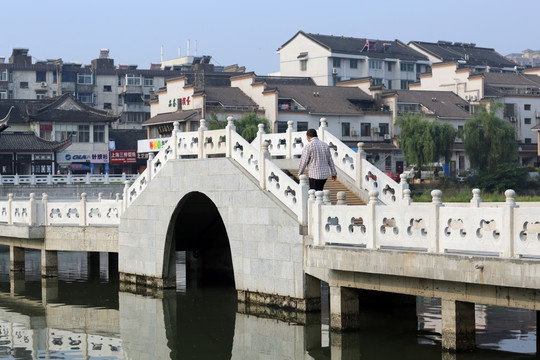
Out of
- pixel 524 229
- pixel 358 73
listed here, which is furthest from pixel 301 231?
pixel 358 73

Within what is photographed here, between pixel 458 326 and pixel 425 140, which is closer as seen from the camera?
pixel 458 326

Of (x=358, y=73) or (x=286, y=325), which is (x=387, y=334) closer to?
(x=286, y=325)

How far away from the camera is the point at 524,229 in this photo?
1204 cm

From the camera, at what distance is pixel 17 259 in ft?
90.2

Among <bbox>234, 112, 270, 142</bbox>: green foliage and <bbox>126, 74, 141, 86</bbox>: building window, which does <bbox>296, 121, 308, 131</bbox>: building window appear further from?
<bbox>126, 74, 141, 86</bbox>: building window

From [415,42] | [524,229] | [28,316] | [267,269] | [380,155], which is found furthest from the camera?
[415,42]

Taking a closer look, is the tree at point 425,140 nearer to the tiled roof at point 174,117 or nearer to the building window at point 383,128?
the building window at point 383,128

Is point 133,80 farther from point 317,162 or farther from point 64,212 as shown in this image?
point 317,162

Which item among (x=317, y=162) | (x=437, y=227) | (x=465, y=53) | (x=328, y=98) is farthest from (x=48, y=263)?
(x=465, y=53)

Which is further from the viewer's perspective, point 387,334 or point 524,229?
point 387,334

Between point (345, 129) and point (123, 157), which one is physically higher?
point (345, 129)

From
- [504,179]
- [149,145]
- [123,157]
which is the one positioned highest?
[149,145]

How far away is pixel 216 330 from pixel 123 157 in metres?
58.2

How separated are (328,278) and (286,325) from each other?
1557 mm
